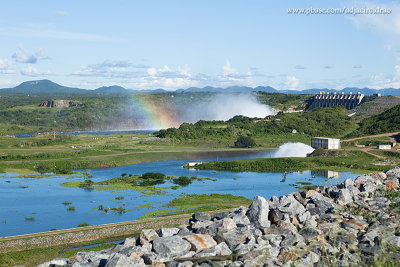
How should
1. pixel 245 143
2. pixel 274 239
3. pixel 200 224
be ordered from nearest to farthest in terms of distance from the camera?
pixel 274 239
pixel 200 224
pixel 245 143

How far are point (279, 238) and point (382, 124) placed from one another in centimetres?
11211

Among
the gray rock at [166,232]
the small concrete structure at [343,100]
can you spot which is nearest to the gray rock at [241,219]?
the gray rock at [166,232]

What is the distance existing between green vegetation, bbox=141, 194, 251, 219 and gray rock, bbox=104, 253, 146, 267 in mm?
32550

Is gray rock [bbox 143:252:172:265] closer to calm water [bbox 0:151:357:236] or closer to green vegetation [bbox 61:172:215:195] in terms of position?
calm water [bbox 0:151:357:236]

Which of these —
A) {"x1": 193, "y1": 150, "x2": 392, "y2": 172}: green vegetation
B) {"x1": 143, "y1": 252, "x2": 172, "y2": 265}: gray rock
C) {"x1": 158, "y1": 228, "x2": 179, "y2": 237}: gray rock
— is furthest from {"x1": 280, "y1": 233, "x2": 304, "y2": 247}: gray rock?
{"x1": 193, "y1": 150, "x2": 392, "y2": 172}: green vegetation

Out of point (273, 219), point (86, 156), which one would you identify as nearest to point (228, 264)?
point (273, 219)

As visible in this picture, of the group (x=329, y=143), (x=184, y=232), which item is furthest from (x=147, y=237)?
(x=329, y=143)

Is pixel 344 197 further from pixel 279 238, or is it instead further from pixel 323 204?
pixel 279 238

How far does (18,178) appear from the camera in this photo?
78188 millimetres

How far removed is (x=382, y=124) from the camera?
12219 cm

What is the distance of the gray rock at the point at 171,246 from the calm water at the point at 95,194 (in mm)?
29175

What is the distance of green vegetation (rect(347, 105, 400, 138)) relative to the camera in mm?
117125

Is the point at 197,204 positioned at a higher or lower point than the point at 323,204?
lower

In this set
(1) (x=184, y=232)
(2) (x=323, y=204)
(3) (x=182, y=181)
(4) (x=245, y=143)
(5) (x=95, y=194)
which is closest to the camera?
(1) (x=184, y=232)
